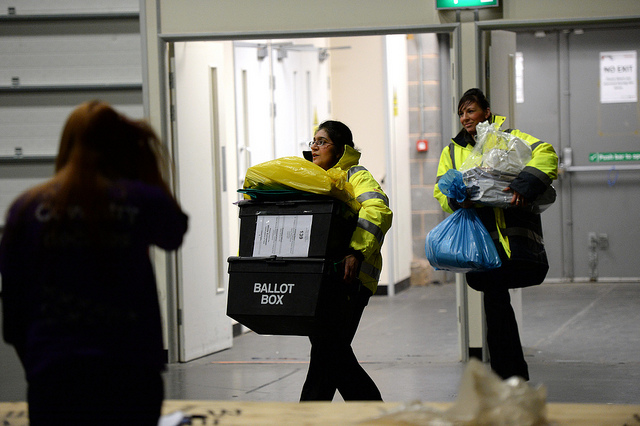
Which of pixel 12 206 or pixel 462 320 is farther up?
pixel 12 206

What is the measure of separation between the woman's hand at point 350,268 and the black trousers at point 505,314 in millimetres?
772

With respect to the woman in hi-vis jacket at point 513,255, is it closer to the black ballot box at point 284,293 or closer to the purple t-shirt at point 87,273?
the black ballot box at point 284,293

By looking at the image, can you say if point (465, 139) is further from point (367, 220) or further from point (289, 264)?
point (289, 264)

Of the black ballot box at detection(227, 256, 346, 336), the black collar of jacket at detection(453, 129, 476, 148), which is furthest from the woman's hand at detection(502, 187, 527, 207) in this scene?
the black ballot box at detection(227, 256, 346, 336)

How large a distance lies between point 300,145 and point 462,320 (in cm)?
338

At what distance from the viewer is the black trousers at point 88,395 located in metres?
1.62

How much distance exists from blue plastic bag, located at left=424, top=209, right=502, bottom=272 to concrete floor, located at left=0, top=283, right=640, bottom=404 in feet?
2.58

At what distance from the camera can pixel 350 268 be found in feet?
9.82

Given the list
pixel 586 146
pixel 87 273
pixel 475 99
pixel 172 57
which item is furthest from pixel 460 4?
pixel 586 146

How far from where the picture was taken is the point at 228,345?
18.6 feet

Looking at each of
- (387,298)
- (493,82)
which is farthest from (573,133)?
(493,82)

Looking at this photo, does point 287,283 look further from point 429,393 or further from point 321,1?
point 321,1

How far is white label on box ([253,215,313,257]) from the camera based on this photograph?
3006mm

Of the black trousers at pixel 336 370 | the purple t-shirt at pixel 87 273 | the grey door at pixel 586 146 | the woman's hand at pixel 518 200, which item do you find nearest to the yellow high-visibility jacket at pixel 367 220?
the black trousers at pixel 336 370
